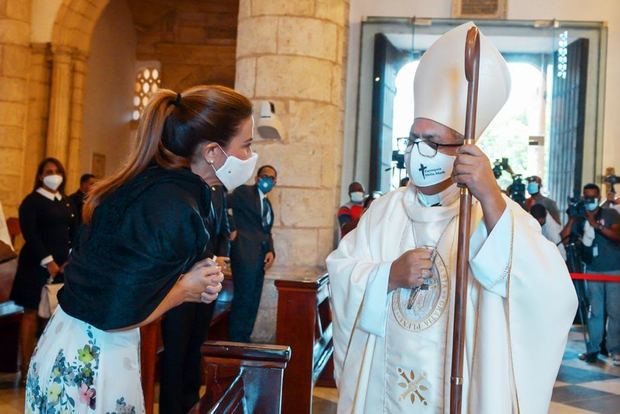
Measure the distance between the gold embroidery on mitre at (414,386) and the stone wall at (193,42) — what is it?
42.5ft

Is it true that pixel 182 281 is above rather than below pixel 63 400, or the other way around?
above

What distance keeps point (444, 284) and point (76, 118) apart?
9.17 meters

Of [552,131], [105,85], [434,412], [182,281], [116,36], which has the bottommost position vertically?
[434,412]

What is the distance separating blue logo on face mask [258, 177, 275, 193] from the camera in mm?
6203

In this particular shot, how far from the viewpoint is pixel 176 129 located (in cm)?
188

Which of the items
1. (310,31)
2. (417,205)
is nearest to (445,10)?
(310,31)

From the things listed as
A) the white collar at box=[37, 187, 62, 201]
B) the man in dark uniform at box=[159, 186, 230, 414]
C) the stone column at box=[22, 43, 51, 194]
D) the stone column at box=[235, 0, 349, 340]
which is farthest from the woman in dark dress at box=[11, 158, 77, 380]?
the stone column at box=[22, 43, 51, 194]

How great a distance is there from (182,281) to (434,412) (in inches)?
29.7

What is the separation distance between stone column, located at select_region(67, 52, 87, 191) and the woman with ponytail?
29.1 feet

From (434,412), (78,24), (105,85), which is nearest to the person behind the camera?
(434,412)

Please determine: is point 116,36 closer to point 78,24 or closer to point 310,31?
point 78,24

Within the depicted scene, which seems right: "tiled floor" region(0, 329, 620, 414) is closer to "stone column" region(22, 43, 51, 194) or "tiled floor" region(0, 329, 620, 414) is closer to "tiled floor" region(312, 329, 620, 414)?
"tiled floor" region(312, 329, 620, 414)

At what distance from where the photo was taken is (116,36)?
13.2 metres

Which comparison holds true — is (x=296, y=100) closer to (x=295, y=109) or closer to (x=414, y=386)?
(x=295, y=109)
